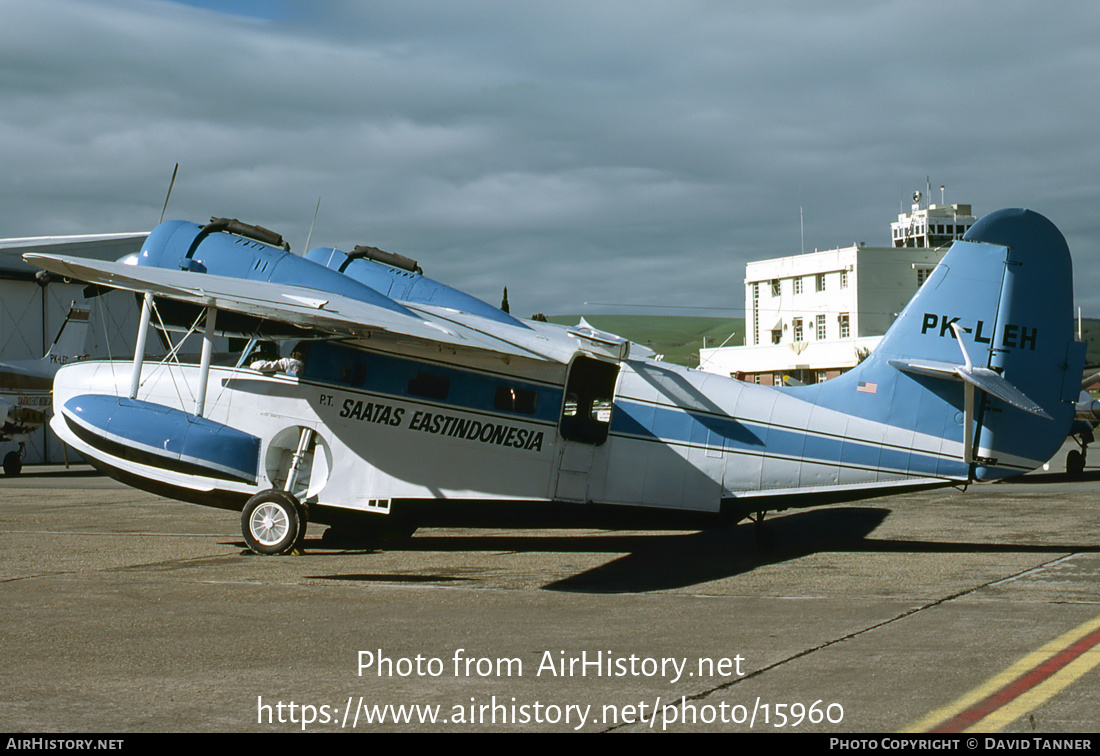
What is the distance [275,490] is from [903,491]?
8.19m

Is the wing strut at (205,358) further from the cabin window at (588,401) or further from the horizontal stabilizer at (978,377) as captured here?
the horizontal stabilizer at (978,377)

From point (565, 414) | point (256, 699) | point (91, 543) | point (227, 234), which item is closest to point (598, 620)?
point (256, 699)

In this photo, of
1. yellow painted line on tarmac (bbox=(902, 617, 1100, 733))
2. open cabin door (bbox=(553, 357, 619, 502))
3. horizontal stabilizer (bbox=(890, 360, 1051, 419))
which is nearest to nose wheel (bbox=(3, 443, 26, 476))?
open cabin door (bbox=(553, 357, 619, 502))

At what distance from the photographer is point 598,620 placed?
28.4 feet

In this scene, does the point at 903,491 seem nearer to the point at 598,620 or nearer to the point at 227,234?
the point at 598,620

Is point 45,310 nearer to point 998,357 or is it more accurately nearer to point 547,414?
point 547,414

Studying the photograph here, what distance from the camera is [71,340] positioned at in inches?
1340

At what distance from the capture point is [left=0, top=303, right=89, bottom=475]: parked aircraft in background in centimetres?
3022

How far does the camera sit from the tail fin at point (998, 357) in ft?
39.7

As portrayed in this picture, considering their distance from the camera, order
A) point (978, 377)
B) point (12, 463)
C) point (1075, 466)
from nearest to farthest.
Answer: point (978, 377) < point (1075, 466) < point (12, 463)

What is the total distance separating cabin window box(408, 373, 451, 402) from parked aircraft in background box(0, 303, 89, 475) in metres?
21.6

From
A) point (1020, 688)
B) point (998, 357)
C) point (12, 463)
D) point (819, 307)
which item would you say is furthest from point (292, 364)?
point (819, 307)

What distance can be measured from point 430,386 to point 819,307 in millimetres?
88523

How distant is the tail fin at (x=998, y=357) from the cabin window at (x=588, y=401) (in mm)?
3164
